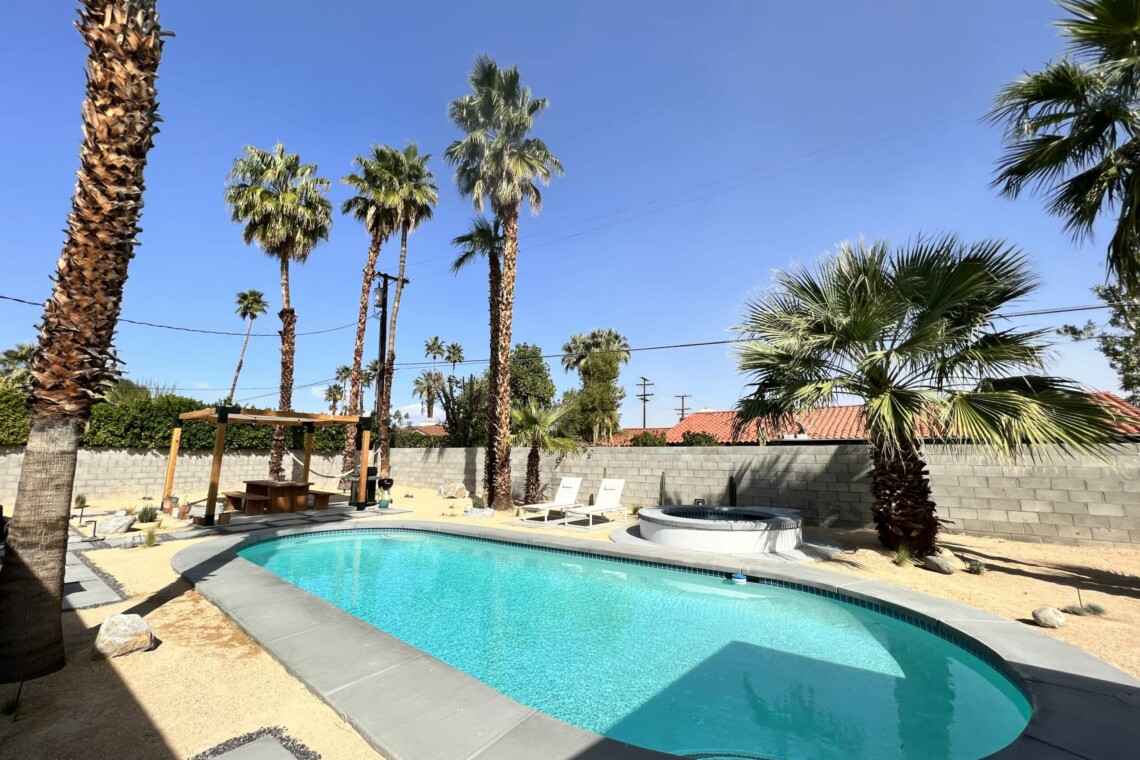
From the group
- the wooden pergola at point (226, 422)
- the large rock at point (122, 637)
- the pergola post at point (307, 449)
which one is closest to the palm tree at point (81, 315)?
the large rock at point (122, 637)

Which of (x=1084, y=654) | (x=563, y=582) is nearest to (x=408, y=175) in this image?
(x=563, y=582)

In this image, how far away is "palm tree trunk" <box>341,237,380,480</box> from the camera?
18391 mm

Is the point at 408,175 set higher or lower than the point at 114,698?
higher

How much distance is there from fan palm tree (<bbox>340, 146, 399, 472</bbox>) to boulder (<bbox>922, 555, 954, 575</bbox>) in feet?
58.8

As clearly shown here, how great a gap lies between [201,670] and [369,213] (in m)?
18.5

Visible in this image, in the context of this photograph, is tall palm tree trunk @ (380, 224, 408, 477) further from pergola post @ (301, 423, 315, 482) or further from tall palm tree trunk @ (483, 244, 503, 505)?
tall palm tree trunk @ (483, 244, 503, 505)

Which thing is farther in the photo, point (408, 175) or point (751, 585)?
point (408, 175)

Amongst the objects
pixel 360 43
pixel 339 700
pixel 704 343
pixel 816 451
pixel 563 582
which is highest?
pixel 360 43

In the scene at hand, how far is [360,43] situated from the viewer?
12.0m

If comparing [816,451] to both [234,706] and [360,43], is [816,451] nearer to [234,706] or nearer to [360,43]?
[234,706]

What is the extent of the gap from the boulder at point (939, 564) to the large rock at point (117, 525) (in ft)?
49.8

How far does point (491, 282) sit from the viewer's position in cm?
1570

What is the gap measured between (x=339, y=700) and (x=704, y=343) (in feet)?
59.9

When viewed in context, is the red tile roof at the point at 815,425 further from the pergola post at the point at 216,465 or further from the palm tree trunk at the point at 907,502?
the pergola post at the point at 216,465
